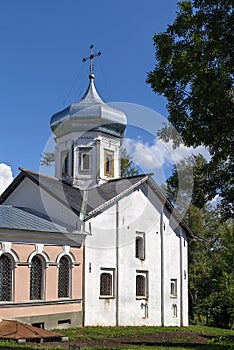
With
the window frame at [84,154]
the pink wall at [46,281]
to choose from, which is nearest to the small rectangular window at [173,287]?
the pink wall at [46,281]

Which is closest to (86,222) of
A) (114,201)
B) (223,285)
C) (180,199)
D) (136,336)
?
(114,201)

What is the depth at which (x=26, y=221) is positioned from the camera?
1761 cm

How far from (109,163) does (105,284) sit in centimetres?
686

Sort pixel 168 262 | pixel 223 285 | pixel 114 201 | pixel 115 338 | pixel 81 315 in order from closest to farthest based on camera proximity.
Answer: pixel 115 338, pixel 81 315, pixel 114 201, pixel 168 262, pixel 223 285

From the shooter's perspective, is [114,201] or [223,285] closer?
[114,201]

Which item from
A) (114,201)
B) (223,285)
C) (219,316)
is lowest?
(219,316)

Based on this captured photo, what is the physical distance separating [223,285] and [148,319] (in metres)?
10.9

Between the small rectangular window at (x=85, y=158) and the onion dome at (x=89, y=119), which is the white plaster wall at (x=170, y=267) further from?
the onion dome at (x=89, y=119)

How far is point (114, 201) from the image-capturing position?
20703 mm

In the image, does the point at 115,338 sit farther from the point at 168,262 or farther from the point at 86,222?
the point at 168,262

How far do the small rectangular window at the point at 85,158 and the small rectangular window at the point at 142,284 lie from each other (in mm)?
5904

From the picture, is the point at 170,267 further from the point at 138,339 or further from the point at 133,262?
the point at 138,339

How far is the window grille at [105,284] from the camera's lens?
65.1 feet

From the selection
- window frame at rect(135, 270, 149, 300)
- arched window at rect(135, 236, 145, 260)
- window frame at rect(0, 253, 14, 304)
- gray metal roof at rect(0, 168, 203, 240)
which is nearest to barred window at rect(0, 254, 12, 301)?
window frame at rect(0, 253, 14, 304)
